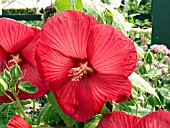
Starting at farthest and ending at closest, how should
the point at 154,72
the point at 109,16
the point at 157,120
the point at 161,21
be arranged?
1. the point at 161,21
2. the point at 154,72
3. the point at 109,16
4. the point at 157,120

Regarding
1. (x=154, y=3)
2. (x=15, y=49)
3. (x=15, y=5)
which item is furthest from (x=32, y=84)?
(x=15, y=5)

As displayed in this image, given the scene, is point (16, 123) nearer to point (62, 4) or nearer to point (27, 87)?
point (27, 87)

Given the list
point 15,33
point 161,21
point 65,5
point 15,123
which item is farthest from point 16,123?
point 161,21

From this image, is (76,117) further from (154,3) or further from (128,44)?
(154,3)

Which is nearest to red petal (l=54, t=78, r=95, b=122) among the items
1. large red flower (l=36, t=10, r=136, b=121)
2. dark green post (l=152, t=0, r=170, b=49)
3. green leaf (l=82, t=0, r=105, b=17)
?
large red flower (l=36, t=10, r=136, b=121)

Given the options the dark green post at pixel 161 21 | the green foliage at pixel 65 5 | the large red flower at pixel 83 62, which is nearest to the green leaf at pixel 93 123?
the large red flower at pixel 83 62

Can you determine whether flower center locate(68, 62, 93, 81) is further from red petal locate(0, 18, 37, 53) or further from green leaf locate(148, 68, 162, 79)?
green leaf locate(148, 68, 162, 79)
